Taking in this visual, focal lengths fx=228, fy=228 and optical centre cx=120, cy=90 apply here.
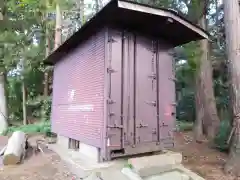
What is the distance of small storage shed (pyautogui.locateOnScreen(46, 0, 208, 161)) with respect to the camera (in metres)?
4.61

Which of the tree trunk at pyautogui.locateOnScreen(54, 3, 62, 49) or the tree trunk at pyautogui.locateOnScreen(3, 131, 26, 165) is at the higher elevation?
the tree trunk at pyautogui.locateOnScreen(54, 3, 62, 49)

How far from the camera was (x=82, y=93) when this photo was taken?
578cm

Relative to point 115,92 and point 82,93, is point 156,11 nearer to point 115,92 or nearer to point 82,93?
point 115,92

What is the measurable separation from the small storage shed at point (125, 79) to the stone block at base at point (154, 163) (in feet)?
0.76

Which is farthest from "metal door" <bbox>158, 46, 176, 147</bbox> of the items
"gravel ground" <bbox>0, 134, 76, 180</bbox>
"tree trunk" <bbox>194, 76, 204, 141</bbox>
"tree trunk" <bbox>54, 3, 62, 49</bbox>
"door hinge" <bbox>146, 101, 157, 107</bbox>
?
"tree trunk" <bbox>54, 3, 62, 49</bbox>

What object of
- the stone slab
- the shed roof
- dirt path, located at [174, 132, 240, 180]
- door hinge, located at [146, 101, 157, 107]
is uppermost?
the shed roof

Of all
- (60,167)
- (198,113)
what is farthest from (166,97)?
(198,113)

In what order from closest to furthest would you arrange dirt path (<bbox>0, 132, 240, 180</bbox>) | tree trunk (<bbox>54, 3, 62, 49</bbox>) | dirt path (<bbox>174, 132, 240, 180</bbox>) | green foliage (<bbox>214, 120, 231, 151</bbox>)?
dirt path (<bbox>0, 132, 240, 180</bbox>)
dirt path (<bbox>174, 132, 240, 180</bbox>)
green foliage (<bbox>214, 120, 231, 151</bbox>)
tree trunk (<bbox>54, 3, 62, 49</bbox>)

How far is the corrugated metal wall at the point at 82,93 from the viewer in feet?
16.1

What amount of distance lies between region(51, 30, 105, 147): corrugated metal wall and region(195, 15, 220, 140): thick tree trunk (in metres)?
5.54

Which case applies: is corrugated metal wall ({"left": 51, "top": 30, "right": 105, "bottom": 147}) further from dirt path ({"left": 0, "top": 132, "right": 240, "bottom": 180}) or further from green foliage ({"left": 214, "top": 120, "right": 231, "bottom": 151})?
green foliage ({"left": 214, "top": 120, "right": 231, "bottom": 151})

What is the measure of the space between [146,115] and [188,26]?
220cm

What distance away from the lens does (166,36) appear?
5.77m

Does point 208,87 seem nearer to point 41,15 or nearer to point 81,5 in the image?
point 81,5
